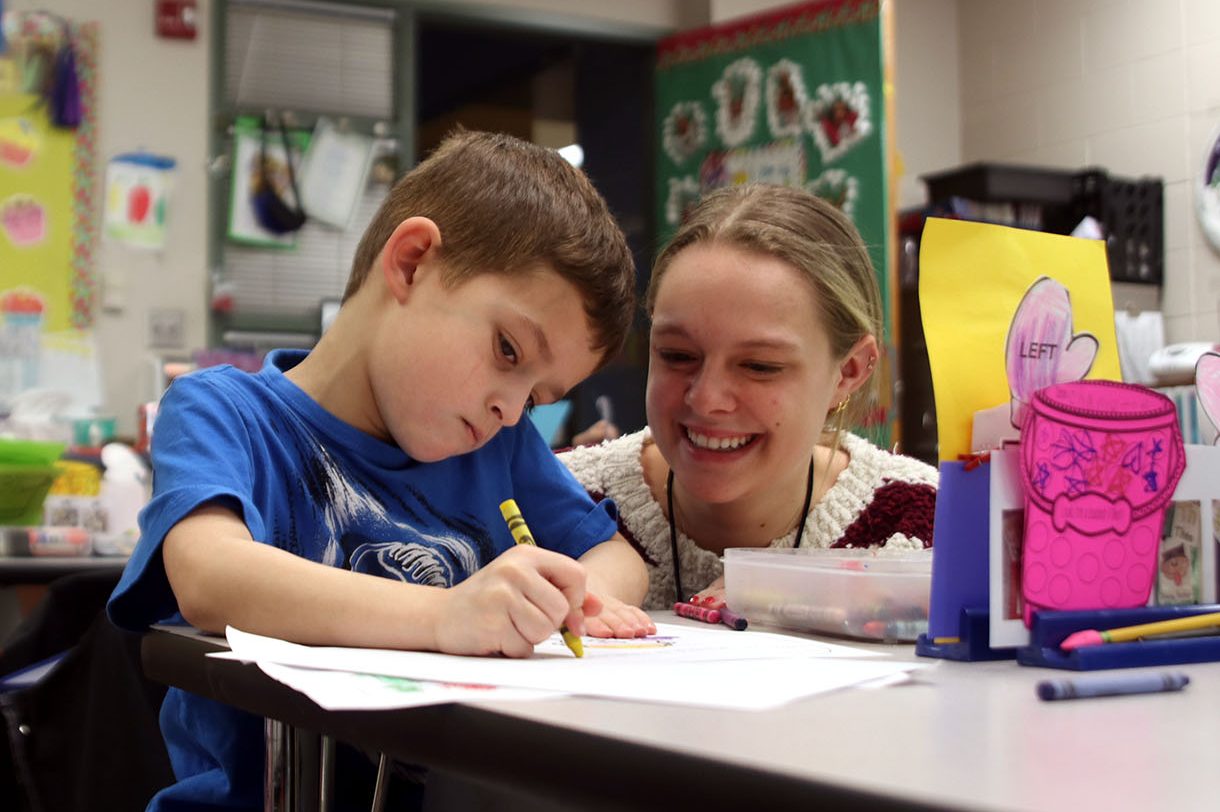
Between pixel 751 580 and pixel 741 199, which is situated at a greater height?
pixel 741 199

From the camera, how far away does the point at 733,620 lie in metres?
0.93

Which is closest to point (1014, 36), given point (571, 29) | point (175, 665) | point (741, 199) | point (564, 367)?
point (571, 29)

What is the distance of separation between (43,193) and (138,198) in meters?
0.27

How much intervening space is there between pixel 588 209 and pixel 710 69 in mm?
3663

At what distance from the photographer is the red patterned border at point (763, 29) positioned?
4164 millimetres

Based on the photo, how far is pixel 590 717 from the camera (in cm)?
50

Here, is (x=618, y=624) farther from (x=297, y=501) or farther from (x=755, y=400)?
(x=755, y=400)

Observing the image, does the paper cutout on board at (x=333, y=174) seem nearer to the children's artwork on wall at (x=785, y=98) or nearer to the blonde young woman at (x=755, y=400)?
the children's artwork on wall at (x=785, y=98)

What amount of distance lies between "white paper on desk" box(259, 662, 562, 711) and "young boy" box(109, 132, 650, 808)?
0.49 ft

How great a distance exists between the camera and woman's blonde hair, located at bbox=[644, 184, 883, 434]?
1.26 meters

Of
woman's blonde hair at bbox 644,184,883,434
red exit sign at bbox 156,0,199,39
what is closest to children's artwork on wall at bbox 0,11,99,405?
red exit sign at bbox 156,0,199,39

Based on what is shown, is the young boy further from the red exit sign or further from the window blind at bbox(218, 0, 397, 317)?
the red exit sign

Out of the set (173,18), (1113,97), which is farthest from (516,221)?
(1113,97)

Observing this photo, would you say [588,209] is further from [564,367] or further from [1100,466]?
[1100,466]
